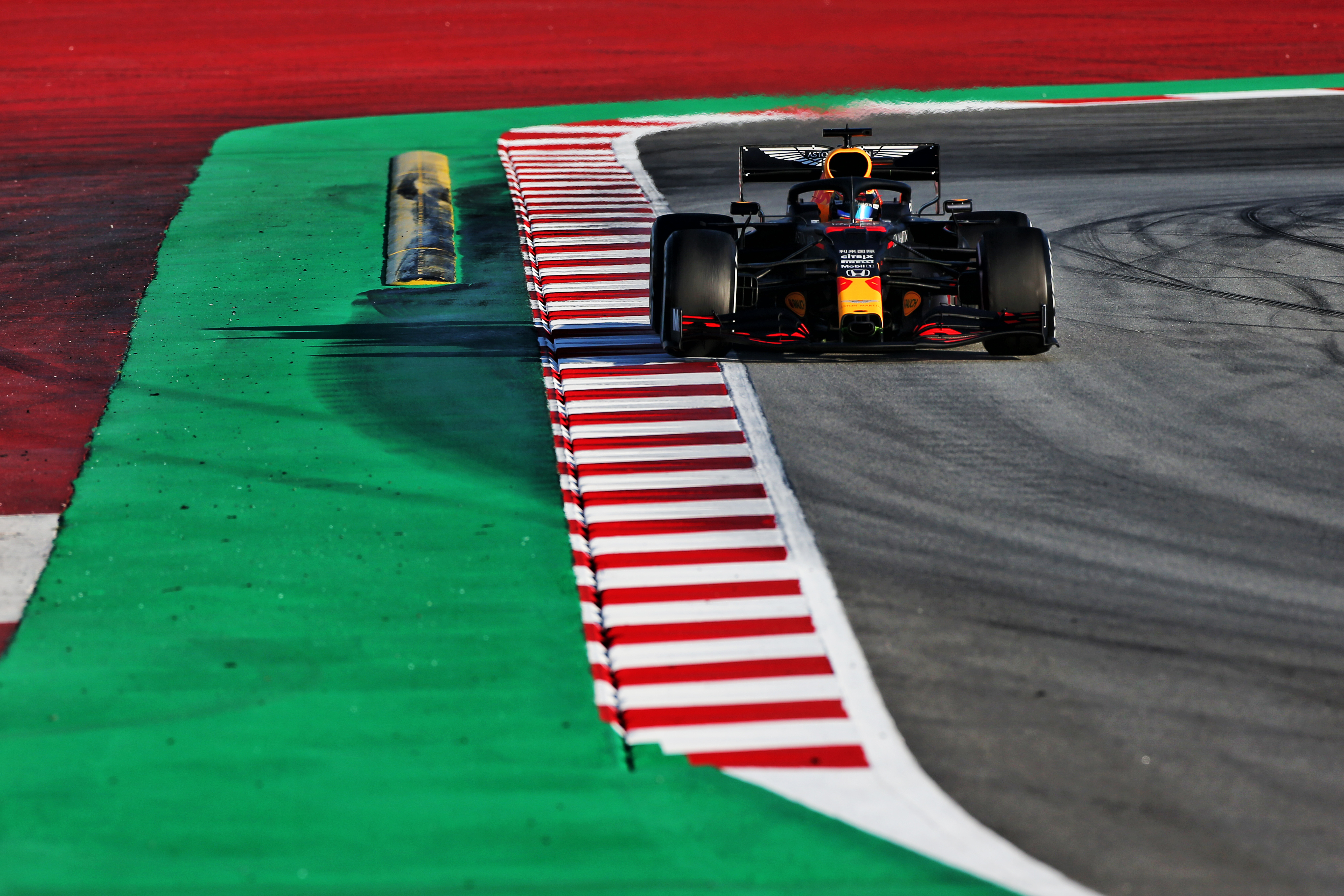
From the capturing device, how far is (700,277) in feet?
41.3

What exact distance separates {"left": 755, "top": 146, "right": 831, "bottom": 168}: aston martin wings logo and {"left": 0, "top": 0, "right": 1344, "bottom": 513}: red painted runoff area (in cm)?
712

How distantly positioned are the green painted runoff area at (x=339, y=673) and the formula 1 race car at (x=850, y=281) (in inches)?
62.6

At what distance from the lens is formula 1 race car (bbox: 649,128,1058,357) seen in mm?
12594

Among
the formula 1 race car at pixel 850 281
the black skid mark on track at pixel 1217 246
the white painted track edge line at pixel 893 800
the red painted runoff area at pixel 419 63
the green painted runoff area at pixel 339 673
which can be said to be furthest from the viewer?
the red painted runoff area at pixel 419 63

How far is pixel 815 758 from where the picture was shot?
7164mm

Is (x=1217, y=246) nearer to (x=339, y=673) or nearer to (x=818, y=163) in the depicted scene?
(x=818, y=163)

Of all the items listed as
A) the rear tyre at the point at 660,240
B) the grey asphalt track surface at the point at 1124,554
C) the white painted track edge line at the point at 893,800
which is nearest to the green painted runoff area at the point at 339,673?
the white painted track edge line at the point at 893,800

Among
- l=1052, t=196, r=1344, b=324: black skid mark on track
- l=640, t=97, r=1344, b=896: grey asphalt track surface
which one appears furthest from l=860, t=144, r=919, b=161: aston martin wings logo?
l=1052, t=196, r=1344, b=324: black skid mark on track

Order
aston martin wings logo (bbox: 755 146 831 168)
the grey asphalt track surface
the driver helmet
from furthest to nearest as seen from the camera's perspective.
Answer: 1. aston martin wings logo (bbox: 755 146 831 168)
2. the driver helmet
3. the grey asphalt track surface

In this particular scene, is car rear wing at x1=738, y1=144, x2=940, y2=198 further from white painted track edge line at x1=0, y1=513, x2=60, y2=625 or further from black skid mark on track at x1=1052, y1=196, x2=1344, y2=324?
white painted track edge line at x1=0, y1=513, x2=60, y2=625

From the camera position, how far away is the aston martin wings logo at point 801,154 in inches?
569

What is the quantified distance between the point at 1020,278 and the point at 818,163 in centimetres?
271

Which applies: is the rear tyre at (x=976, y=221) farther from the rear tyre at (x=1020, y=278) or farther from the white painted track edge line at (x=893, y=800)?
the white painted track edge line at (x=893, y=800)

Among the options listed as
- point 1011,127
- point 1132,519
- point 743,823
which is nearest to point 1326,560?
point 1132,519
